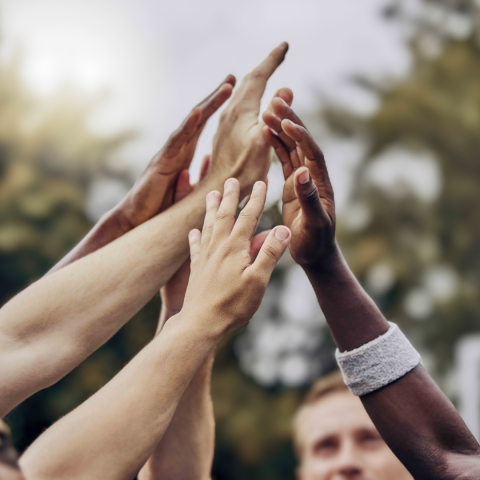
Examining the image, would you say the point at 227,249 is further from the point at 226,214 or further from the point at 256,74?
the point at 256,74

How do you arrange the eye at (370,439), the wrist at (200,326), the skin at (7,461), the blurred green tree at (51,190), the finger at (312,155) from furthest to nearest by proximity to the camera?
the blurred green tree at (51,190)
the eye at (370,439)
the finger at (312,155)
the wrist at (200,326)
the skin at (7,461)

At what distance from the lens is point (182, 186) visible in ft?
6.48

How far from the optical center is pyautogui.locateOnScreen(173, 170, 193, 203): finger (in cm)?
197

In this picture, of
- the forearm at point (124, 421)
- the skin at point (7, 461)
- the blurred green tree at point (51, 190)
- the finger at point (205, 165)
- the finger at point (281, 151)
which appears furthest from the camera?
the blurred green tree at point (51, 190)

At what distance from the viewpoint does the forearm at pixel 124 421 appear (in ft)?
3.32

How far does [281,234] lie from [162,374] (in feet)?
1.31

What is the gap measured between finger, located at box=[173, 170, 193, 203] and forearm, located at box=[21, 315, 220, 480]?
0.90 metres

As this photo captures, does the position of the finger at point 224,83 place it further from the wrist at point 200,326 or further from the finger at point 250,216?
the wrist at point 200,326

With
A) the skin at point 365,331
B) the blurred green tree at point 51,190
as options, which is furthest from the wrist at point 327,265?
the blurred green tree at point 51,190

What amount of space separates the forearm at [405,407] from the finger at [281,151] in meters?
0.34

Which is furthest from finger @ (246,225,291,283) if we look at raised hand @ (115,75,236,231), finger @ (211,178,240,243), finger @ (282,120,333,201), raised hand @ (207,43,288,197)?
raised hand @ (115,75,236,231)

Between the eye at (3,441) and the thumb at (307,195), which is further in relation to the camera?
the thumb at (307,195)

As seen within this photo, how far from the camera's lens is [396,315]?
713cm

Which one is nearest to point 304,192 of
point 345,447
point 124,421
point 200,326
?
point 200,326
